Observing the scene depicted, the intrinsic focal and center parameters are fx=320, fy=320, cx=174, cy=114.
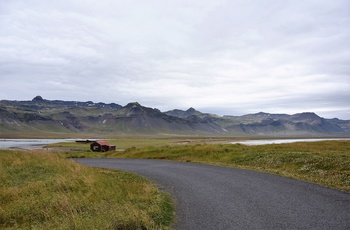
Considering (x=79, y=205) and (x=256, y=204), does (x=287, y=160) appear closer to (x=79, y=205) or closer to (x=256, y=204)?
(x=256, y=204)

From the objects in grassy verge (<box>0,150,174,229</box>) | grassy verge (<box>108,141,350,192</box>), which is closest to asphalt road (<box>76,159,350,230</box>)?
grassy verge (<box>0,150,174,229</box>)

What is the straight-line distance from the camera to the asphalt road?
1030 centimetres

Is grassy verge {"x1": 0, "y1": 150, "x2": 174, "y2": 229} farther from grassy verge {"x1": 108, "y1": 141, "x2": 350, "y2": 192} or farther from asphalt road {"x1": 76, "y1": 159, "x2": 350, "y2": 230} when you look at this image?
grassy verge {"x1": 108, "y1": 141, "x2": 350, "y2": 192}

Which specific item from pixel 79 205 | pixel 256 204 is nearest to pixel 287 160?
pixel 256 204

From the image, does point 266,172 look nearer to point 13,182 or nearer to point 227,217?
point 227,217

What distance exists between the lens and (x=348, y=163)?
72.4 feet

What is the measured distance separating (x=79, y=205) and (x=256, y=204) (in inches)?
270

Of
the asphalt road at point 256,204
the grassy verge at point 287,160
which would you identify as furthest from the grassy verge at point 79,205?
the grassy verge at point 287,160

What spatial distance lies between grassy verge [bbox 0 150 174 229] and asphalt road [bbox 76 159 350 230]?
1019 millimetres

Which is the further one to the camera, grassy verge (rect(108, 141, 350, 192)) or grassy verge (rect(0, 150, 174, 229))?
grassy verge (rect(108, 141, 350, 192))

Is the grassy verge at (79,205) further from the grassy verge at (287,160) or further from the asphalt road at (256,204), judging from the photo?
the grassy verge at (287,160)

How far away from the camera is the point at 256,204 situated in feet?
42.0

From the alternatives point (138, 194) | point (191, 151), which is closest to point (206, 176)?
point (138, 194)

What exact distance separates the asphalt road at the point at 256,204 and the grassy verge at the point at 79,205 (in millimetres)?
1019
